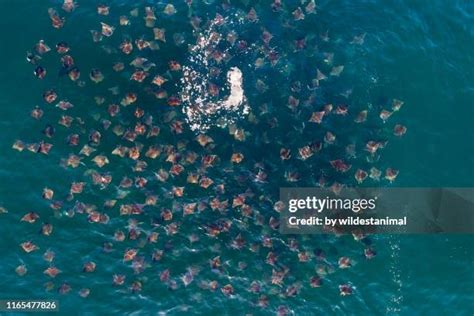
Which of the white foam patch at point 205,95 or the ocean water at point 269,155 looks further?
the white foam patch at point 205,95

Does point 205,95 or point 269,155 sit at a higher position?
point 205,95

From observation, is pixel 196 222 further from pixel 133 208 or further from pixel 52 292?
pixel 52 292

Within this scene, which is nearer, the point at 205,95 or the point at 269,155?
the point at 269,155

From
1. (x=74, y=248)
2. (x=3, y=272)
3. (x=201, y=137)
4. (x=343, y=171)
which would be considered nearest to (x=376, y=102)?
(x=343, y=171)

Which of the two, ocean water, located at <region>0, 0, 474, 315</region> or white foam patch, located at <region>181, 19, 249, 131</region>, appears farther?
white foam patch, located at <region>181, 19, 249, 131</region>
